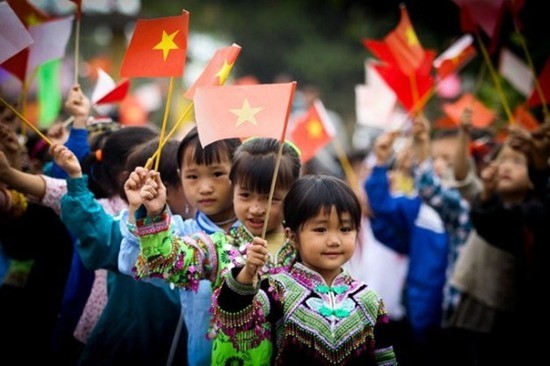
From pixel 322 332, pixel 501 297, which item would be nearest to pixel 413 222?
pixel 501 297

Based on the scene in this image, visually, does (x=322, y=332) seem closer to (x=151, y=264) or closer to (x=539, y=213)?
(x=151, y=264)

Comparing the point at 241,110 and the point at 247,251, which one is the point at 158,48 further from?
the point at 247,251

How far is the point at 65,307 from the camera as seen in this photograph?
4.20 meters

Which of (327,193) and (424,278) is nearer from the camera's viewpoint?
(327,193)

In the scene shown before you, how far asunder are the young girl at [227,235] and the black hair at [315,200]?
0.11m

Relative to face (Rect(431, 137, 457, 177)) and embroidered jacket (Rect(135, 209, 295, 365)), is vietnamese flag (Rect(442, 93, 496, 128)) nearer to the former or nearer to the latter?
face (Rect(431, 137, 457, 177))

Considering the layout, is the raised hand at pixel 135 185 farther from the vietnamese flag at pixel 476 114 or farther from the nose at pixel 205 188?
the vietnamese flag at pixel 476 114

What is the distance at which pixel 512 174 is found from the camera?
4.80m

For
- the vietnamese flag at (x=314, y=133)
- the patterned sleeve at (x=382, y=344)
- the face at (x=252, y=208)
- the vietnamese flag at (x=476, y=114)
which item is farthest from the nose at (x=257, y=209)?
the vietnamese flag at (x=476, y=114)

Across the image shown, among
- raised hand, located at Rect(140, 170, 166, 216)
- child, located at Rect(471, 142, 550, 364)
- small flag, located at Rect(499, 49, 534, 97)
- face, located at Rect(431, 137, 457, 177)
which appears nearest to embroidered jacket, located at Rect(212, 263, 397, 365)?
raised hand, located at Rect(140, 170, 166, 216)

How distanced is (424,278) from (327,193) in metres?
2.88

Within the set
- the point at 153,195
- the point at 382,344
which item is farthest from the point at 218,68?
the point at 382,344

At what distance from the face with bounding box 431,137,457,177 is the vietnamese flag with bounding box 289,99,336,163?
1.31 m

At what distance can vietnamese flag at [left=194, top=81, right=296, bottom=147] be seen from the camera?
2.97 m
